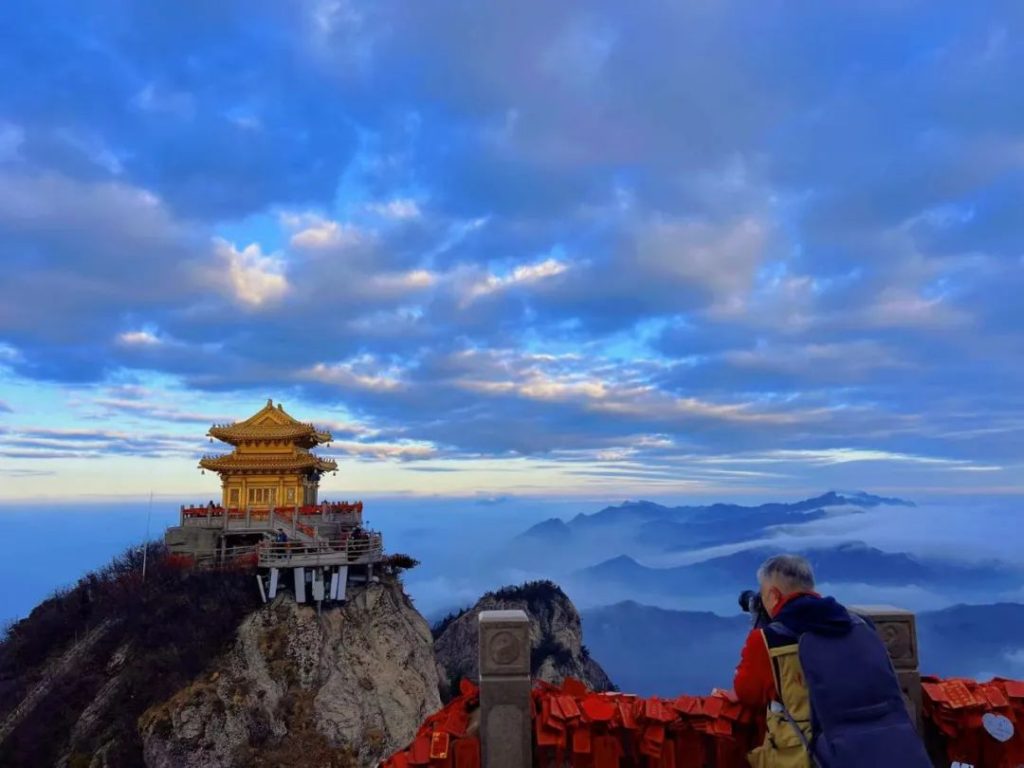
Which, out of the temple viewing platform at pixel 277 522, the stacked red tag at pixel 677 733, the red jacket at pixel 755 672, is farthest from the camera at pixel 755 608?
the temple viewing platform at pixel 277 522

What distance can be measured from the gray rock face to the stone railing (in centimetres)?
1653

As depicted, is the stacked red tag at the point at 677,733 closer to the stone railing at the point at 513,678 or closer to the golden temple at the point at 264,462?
the stone railing at the point at 513,678

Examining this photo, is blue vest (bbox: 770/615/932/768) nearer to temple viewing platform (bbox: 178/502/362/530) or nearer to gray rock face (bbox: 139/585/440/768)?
gray rock face (bbox: 139/585/440/768)

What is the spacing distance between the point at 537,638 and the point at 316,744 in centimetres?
2393

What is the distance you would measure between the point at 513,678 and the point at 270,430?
25.0 m

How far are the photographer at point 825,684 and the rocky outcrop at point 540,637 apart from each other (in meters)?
36.0

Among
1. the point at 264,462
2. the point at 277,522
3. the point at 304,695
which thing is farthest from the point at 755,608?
the point at 264,462

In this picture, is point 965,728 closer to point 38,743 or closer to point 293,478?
point 38,743

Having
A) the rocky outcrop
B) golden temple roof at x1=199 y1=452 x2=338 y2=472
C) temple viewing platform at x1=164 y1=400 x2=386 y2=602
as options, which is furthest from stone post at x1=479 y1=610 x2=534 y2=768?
the rocky outcrop

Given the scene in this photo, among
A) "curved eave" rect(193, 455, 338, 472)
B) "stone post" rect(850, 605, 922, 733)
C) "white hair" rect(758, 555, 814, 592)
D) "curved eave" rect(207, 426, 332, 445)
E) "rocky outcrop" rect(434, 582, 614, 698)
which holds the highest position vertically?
"curved eave" rect(207, 426, 332, 445)

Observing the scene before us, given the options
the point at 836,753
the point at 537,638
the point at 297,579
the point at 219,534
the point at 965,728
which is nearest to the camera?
the point at 836,753

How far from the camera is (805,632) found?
3879 millimetres

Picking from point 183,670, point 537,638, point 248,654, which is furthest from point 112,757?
point 537,638

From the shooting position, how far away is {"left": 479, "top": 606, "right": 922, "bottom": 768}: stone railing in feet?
17.9
